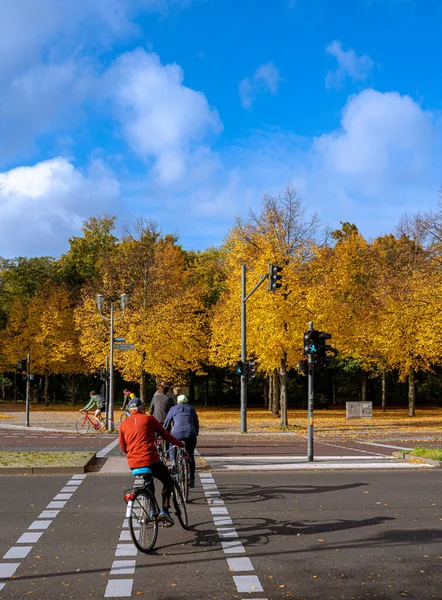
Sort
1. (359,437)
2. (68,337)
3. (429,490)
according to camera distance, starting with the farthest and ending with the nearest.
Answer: (68,337) → (359,437) → (429,490)

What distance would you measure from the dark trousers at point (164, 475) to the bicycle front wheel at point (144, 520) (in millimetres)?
346

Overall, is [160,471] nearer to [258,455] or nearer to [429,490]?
[429,490]

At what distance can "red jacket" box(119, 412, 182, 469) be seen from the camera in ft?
26.7

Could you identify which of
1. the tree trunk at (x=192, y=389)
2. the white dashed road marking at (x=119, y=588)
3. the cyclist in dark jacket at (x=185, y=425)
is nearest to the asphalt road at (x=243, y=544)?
the white dashed road marking at (x=119, y=588)

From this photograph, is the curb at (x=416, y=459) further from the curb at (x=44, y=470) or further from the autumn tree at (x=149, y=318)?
the autumn tree at (x=149, y=318)

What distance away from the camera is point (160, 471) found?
833 centimetres

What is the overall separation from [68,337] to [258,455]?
3975 cm

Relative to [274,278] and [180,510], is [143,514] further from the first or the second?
[274,278]

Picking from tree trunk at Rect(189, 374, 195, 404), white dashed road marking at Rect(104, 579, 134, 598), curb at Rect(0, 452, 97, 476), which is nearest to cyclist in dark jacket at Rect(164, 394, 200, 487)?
curb at Rect(0, 452, 97, 476)

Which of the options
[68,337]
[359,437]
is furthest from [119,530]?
[68,337]

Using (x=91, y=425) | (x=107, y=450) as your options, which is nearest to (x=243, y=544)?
(x=107, y=450)

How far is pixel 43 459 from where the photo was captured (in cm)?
1683

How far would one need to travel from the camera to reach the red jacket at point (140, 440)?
26.7ft

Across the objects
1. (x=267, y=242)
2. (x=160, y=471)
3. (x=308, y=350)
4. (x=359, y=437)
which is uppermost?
(x=267, y=242)
